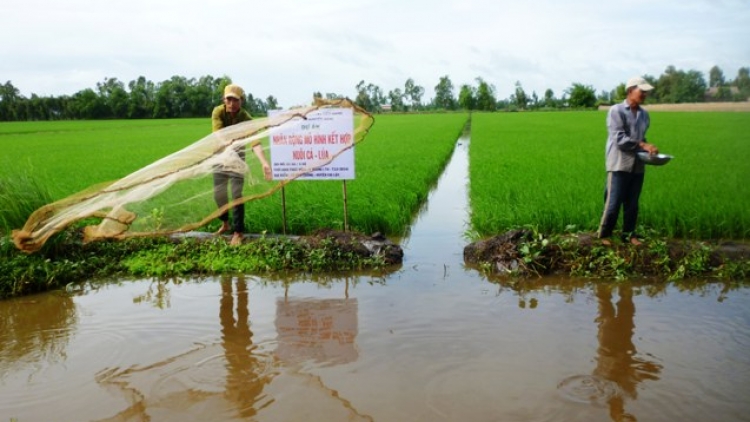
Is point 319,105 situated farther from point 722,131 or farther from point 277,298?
point 722,131

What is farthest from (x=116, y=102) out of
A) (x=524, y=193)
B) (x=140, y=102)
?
(x=524, y=193)

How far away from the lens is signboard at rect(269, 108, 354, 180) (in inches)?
220

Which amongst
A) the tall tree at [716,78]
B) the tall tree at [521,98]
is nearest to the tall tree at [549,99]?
the tall tree at [521,98]

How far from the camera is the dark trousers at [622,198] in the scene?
4.92 m

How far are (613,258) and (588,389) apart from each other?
2280mm

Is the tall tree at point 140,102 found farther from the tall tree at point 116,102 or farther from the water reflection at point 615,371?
the water reflection at point 615,371

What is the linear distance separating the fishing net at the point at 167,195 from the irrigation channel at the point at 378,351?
0.68 m

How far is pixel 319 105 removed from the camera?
4215mm

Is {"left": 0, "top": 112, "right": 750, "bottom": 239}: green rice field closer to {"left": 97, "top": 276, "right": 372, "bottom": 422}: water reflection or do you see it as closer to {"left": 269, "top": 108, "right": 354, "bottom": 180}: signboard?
{"left": 269, "top": 108, "right": 354, "bottom": 180}: signboard

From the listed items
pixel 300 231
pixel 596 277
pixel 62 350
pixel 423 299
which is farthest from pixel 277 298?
pixel 596 277

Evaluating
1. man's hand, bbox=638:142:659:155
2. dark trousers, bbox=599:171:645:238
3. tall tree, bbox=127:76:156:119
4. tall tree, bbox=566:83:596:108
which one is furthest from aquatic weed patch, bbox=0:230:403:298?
tall tree, bbox=566:83:596:108

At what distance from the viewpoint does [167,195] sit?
415cm

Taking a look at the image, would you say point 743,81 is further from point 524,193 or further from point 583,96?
point 583,96

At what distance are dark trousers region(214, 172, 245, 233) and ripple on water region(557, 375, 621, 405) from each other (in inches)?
122
